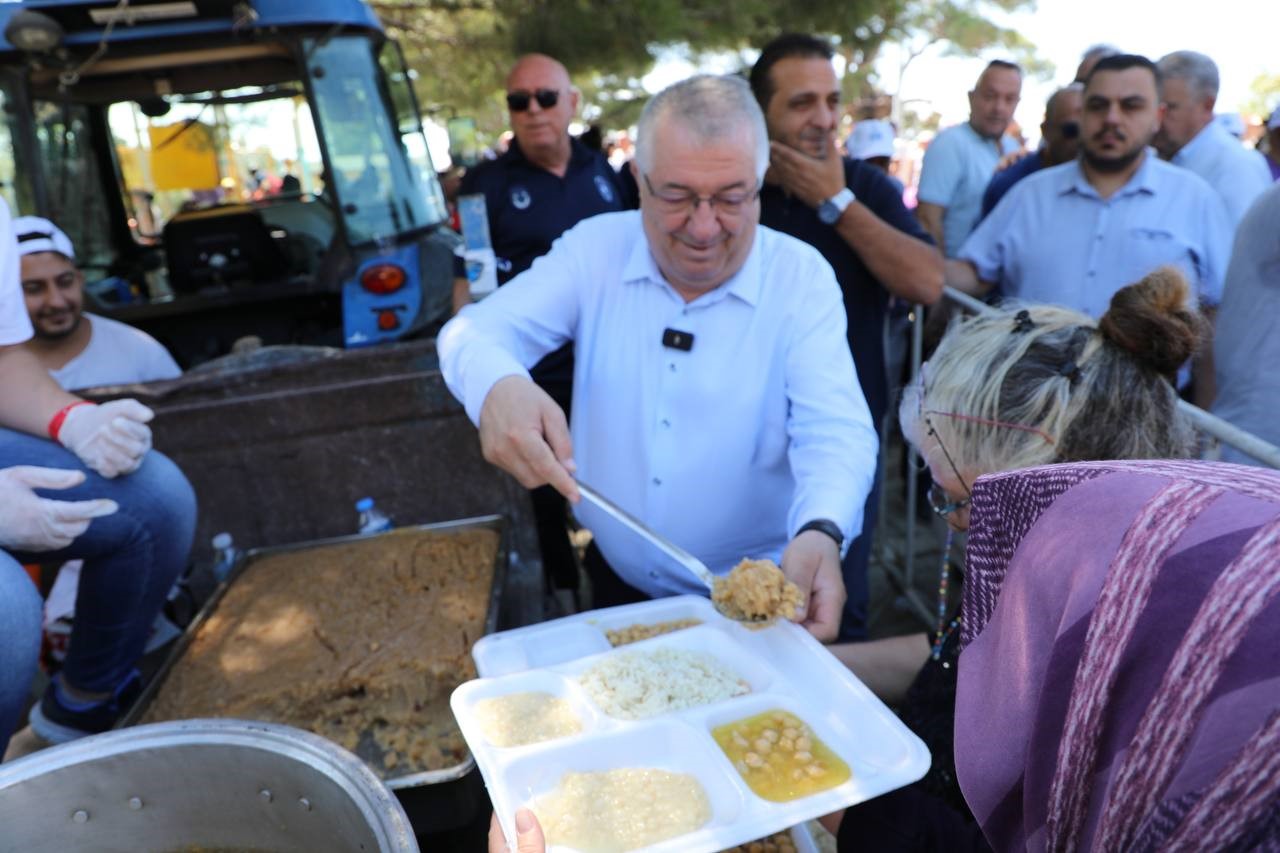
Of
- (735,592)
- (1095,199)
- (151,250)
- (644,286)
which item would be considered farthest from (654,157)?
(151,250)

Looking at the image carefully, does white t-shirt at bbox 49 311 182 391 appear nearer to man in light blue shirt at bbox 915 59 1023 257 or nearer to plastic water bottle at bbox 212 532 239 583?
plastic water bottle at bbox 212 532 239 583

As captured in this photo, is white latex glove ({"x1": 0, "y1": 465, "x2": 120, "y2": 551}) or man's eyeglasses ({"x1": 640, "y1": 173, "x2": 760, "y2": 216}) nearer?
white latex glove ({"x1": 0, "y1": 465, "x2": 120, "y2": 551})

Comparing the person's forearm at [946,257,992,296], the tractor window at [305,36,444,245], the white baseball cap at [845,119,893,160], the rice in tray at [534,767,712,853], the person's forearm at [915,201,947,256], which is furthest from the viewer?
the white baseball cap at [845,119,893,160]

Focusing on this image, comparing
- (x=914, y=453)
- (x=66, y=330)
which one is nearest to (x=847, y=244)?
(x=914, y=453)

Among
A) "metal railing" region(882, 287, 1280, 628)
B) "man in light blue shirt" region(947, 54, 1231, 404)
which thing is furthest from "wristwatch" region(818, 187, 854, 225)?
"man in light blue shirt" region(947, 54, 1231, 404)

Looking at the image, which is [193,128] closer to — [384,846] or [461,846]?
[461,846]

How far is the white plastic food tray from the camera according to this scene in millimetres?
1158

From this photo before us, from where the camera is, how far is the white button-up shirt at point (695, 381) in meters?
1.94

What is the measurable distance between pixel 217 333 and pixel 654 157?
12.4 ft

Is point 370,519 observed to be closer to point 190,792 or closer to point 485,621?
point 485,621

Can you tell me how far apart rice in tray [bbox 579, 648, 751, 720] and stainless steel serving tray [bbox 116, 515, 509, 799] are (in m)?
0.35

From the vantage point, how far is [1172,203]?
3.05 meters

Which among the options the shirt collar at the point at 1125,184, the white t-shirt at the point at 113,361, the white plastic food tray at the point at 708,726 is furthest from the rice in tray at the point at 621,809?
the shirt collar at the point at 1125,184

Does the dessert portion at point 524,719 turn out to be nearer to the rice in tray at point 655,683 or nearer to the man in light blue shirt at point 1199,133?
the rice in tray at point 655,683
